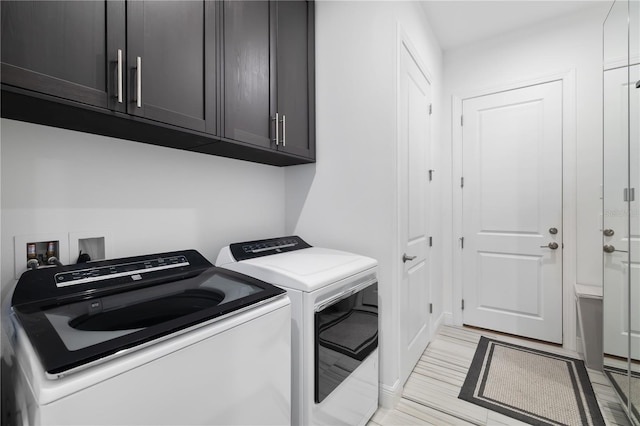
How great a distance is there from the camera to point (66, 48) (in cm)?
89

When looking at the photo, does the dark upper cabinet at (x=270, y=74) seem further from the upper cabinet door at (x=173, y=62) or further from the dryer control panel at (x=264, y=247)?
the dryer control panel at (x=264, y=247)

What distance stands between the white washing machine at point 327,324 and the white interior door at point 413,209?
364mm

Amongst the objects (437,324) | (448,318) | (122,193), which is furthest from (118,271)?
(448,318)

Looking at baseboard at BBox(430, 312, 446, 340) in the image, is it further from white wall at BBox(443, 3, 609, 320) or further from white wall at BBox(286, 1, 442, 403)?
white wall at BBox(443, 3, 609, 320)

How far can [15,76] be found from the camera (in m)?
0.79

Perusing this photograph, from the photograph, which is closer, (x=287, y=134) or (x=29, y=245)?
(x=29, y=245)

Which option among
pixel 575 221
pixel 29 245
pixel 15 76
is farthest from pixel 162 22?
pixel 575 221

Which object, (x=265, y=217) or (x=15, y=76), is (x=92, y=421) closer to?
(x=15, y=76)

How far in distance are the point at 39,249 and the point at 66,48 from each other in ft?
2.43

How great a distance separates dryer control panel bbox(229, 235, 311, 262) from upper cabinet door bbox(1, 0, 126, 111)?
83 cm

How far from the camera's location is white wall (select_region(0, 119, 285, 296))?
1046 mm

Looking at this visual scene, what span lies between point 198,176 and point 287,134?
571 millimetres

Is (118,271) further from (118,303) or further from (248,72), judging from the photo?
(248,72)

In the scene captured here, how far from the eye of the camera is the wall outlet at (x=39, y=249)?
1.04 m
